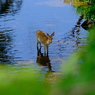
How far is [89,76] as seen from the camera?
2.10 ft

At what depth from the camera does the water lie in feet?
45.3

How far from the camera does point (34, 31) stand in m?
19.0

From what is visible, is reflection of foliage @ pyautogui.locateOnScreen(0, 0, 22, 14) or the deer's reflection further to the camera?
reflection of foliage @ pyautogui.locateOnScreen(0, 0, 22, 14)

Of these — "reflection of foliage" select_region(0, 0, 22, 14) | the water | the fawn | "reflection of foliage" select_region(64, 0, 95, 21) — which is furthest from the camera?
"reflection of foliage" select_region(0, 0, 22, 14)

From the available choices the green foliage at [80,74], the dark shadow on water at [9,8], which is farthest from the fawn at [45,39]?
the green foliage at [80,74]

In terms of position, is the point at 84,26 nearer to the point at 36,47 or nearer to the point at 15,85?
the point at 36,47

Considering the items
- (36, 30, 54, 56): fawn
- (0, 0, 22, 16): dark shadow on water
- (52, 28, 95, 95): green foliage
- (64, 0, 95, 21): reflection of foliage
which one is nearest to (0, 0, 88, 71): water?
(0, 0, 22, 16): dark shadow on water

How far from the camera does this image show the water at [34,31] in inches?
544

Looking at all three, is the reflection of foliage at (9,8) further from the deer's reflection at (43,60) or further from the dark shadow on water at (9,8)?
the deer's reflection at (43,60)

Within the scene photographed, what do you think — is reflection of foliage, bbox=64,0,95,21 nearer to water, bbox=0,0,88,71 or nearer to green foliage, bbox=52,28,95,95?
water, bbox=0,0,88,71

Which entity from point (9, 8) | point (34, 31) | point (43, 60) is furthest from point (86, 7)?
point (43, 60)

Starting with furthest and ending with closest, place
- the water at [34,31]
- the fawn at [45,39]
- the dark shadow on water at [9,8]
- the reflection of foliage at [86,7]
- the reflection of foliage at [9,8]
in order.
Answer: the reflection of foliage at [9,8], the dark shadow on water at [9,8], the reflection of foliage at [86,7], the fawn at [45,39], the water at [34,31]

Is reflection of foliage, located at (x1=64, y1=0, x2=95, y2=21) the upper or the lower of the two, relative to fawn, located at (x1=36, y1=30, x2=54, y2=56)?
lower

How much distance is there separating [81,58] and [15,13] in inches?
1014
